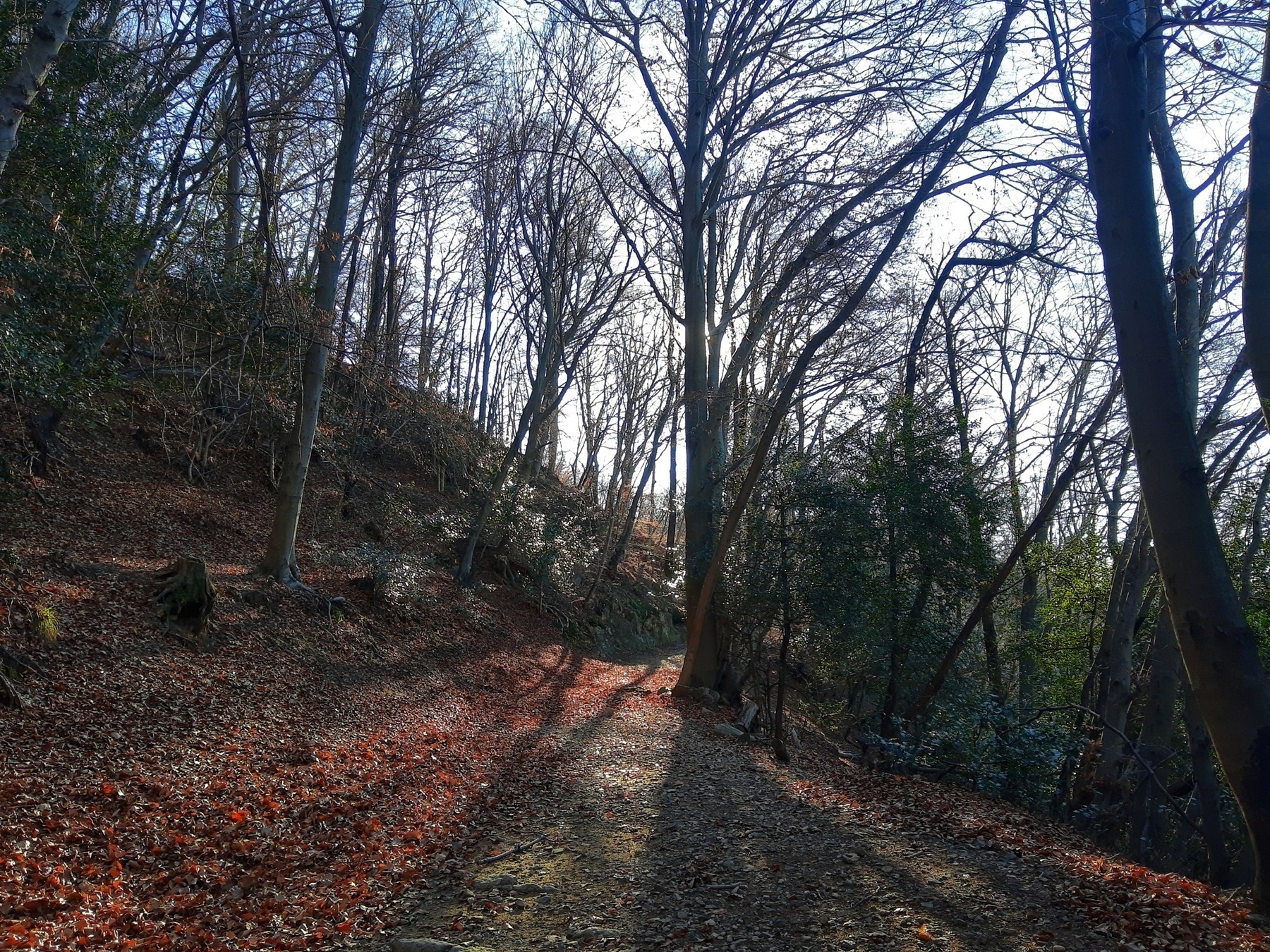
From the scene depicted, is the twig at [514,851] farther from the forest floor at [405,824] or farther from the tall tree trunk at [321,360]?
the tall tree trunk at [321,360]

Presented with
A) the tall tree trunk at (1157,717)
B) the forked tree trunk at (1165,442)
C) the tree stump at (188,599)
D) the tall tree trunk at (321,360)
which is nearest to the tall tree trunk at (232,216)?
the tall tree trunk at (321,360)

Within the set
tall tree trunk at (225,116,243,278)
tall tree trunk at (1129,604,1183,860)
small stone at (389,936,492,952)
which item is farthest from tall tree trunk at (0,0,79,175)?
tall tree trunk at (1129,604,1183,860)

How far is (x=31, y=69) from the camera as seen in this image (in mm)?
5590

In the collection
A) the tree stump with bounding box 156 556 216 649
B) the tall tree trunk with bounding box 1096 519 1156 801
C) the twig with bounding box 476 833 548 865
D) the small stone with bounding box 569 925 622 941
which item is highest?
the tall tree trunk with bounding box 1096 519 1156 801

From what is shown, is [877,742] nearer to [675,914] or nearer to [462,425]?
[675,914]

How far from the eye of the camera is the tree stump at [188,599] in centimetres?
840

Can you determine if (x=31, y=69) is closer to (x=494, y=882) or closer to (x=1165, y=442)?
(x=494, y=882)

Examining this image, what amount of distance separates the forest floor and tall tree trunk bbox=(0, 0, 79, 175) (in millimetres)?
4092

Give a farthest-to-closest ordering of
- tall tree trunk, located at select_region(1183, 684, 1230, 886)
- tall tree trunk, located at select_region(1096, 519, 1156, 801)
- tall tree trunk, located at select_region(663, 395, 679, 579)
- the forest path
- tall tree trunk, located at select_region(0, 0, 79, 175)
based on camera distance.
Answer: tall tree trunk, located at select_region(663, 395, 679, 579), tall tree trunk, located at select_region(1096, 519, 1156, 801), tall tree trunk, located at select_region(1183, 684, 1230, 886), tall tree trunk, located at select_region(0, 0, 79, 175), the forest path

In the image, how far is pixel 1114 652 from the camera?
10164mm

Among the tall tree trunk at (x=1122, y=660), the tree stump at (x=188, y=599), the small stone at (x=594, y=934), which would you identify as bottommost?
the small stone at (x=594, y=934)

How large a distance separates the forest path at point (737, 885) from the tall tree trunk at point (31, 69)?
627cm

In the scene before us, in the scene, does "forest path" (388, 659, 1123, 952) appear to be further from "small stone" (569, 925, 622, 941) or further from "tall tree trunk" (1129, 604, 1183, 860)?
"tall tree trunk" (1129, 604, 1183, 860)

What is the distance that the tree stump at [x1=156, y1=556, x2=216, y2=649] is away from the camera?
840 cm
